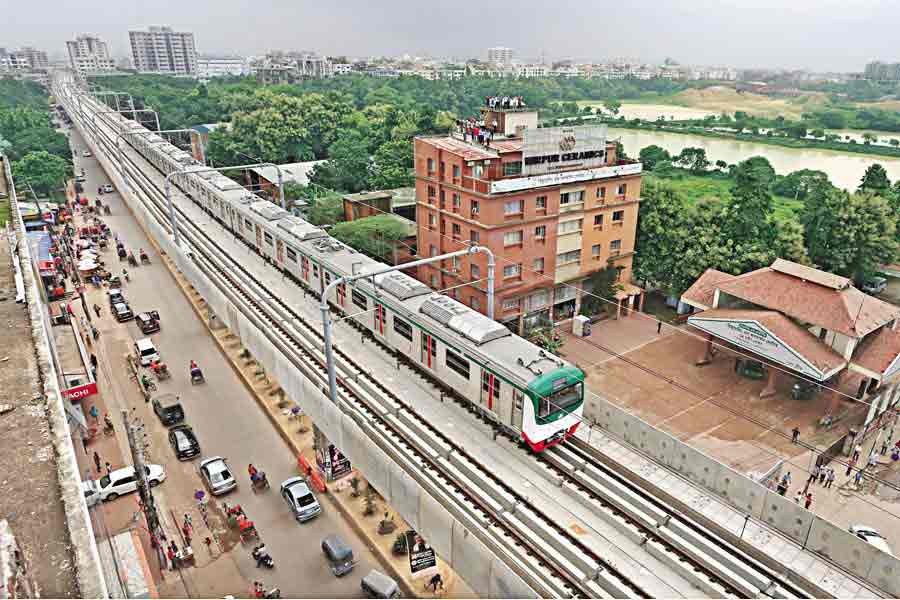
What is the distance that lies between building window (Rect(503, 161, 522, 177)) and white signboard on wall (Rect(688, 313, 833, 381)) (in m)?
9.88

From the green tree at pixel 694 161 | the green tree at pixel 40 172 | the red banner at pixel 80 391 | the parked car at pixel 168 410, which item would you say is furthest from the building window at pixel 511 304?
the green tree at pixel 694 161

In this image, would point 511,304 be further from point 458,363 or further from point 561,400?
point 561,400

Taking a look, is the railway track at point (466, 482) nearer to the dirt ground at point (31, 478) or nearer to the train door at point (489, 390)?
the train door at point (489, 390)

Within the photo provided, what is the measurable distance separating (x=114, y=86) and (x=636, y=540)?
131552 millimetres

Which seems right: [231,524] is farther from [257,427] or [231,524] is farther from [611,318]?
[611,318]

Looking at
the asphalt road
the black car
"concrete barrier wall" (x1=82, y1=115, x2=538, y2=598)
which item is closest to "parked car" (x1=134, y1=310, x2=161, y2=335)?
the asphalt road

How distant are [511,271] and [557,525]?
14.9 meters

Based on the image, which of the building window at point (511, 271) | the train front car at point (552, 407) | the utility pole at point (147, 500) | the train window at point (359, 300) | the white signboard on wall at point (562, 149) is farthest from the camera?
the white signboard on wall at point (562, 149)

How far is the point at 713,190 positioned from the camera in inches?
2292

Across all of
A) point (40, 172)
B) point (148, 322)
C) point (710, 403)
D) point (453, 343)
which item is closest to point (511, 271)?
point (710, 403)

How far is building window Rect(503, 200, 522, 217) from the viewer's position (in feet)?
81.9

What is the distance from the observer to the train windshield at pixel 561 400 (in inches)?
542

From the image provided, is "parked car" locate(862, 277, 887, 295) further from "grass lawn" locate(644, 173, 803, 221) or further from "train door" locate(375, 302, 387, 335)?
"train door" locate(375, 302, 387, 335)

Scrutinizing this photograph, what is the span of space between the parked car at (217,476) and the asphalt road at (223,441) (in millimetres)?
283
